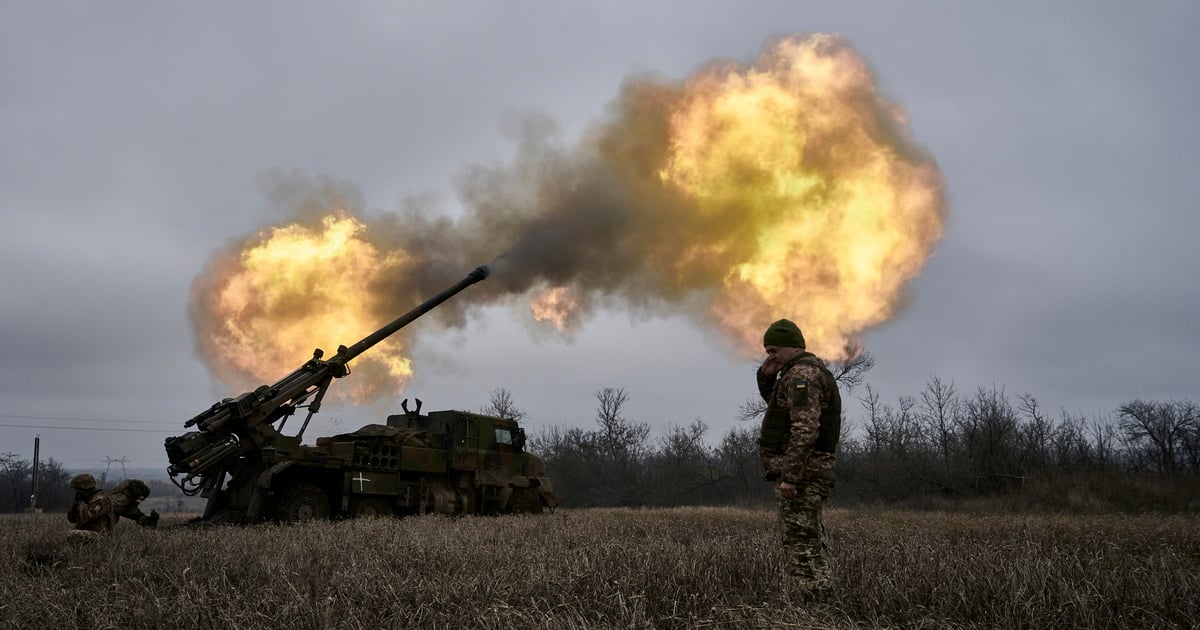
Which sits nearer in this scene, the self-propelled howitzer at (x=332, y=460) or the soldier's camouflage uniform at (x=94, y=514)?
the soldier's camouflage uniform at (x=94, y=514)

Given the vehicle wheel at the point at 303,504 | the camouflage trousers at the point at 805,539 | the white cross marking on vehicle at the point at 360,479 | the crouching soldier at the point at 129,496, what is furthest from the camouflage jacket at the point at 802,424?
the white cross marking on vehicle at the point at 360,479

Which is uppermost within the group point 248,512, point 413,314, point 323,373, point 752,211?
point 752,211

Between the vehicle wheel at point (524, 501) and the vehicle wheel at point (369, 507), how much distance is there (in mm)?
3467

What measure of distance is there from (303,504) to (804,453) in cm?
1103

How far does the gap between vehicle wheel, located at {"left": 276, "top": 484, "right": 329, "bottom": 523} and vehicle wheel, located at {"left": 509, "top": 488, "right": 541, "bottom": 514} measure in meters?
4.80

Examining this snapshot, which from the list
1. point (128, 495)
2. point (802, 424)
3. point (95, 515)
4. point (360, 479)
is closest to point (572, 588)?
point (802, 424)

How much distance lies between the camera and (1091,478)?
23.7m

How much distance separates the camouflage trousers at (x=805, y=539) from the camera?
480 centimetres

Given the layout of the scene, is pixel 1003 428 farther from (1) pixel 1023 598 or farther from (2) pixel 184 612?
(2) pixel 184 612

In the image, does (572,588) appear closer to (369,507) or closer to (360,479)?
(360,479)

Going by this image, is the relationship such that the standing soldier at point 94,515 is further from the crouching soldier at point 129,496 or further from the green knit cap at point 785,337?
the green knit cap at point 785,337

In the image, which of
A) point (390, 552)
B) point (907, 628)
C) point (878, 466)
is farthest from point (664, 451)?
point (907, 628)

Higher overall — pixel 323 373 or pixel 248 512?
pixel 323 373

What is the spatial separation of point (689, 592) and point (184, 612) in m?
3.05
